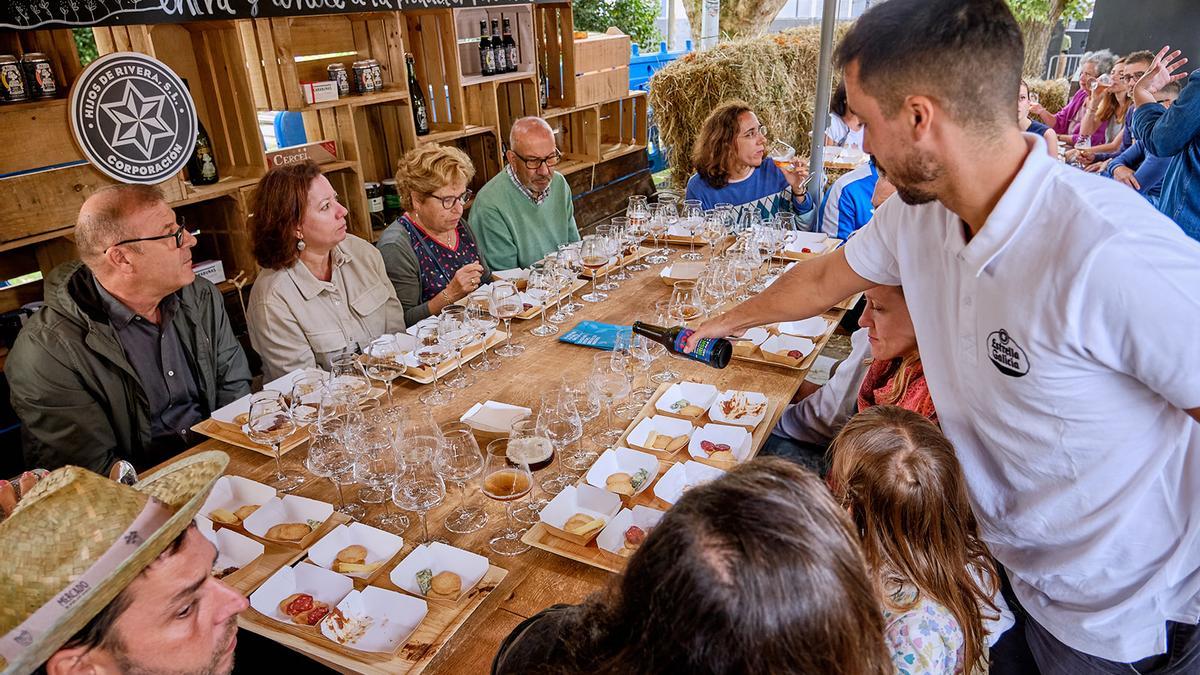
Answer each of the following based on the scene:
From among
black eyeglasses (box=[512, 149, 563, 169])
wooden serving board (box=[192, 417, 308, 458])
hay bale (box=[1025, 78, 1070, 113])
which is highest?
black eyeglasses (box=[512, 149, 563, 169])

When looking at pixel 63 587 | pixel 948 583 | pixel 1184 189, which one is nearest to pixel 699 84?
pixel 1184 189

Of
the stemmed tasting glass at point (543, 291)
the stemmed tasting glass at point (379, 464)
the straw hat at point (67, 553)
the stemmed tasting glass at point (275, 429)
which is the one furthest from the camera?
the stemmed tasting glass at point (543, 291)

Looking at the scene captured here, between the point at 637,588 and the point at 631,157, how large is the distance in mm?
7318

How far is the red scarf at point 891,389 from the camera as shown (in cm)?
222

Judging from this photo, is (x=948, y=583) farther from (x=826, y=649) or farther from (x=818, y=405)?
(x=818, y=405)

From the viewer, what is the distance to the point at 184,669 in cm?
129

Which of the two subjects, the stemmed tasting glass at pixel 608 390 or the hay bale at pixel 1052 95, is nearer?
the stemmed tasting glass at pixel 608 390

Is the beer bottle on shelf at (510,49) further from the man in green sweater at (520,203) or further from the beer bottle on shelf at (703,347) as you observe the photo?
the beer bottle on shelf at (703,347)

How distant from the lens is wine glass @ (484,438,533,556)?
1.84m

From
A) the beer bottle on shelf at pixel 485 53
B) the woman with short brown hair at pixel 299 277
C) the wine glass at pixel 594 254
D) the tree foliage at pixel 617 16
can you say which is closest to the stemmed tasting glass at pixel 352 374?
the woman with short brown hair at pixel 299 277

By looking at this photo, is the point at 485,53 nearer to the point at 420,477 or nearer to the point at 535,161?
the point at 535,161

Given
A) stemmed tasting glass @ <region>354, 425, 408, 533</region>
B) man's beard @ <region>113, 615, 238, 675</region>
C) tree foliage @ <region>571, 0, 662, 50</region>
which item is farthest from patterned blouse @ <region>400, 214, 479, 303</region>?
tree foliage @ <region>571, 0, 662, 50</region>

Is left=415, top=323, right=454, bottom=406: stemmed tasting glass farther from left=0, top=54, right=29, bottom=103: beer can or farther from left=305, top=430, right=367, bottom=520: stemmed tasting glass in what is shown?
left=0, top=54, right=29, bottom=103: beer can

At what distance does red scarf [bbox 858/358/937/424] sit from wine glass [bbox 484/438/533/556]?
A: 104cm
